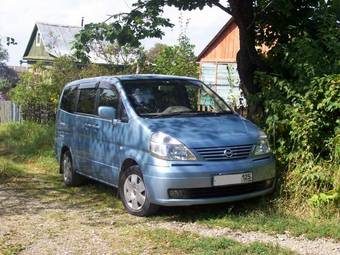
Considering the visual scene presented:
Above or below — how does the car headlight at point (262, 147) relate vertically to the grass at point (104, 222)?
above

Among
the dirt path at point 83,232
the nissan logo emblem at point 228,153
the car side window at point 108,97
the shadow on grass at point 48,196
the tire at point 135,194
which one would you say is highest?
the car side window at point 108,97

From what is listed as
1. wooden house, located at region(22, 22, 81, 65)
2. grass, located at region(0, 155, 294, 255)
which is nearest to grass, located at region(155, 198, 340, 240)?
grass, located at region(0, 155, 294, 255)

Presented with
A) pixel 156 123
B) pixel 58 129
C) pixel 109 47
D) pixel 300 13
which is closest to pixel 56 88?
pixel 109 47

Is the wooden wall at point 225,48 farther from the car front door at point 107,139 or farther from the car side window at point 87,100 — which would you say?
the car front door at point 107,139

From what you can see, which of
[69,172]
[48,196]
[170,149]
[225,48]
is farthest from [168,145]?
[225,48]

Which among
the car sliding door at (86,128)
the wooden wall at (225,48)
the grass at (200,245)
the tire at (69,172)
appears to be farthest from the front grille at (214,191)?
the wooden wall at (225,48)

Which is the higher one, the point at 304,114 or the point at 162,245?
the point at 304,114

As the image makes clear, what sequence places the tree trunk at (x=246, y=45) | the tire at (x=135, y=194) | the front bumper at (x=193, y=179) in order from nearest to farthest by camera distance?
1. the front bumper at (x=193, y=179)
2. the tire at (x=135, y=194)
3. the tree trunk at (x=246, y=45)

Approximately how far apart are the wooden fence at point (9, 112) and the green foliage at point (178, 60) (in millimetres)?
5798

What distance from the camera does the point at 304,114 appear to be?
7.55 m

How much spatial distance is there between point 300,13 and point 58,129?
468 centimetres

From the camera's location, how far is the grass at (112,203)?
6438 mm

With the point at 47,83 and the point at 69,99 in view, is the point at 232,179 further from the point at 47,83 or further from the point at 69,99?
the point at 47,83

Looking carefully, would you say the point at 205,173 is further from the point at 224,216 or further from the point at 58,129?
the point at 58,129
